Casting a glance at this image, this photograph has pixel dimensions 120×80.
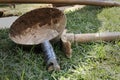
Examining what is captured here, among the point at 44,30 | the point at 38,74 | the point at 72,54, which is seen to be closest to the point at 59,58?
the point at 72,54

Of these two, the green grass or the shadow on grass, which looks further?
the shadow on grass

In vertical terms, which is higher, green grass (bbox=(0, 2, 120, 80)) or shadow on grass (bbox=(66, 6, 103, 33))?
shadow on grass (bbox=(66, 6, 103, 33))

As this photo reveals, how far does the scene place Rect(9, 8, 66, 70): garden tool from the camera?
8.93 ft

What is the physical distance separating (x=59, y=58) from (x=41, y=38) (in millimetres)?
346

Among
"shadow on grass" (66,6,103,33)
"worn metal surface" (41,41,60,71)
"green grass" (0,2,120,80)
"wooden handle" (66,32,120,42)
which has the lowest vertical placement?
"green grass" (0,2,120,80)

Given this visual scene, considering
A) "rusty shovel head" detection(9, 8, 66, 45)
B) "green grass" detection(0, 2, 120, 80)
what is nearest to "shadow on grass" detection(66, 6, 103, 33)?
"green grass" detection(0, 2, 120, 80)

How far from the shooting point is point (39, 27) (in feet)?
9.61

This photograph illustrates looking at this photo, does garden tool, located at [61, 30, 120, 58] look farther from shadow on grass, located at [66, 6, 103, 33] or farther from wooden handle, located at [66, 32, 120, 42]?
shadow on grass, located at [66, 6, 103, 33]

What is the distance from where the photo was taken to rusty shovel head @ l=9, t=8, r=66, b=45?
2.76 m

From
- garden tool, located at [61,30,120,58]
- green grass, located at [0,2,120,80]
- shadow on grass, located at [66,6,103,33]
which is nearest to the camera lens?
green grass, located at [0,2,120,80]

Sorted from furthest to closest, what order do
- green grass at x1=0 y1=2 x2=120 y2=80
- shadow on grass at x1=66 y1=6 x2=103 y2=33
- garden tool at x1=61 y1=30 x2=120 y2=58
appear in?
1. shadow on grass at x1=66 y1=6 x2=103 y2=33
2. garden tool at x1=61 y1=30 x2=120 y2=58
3. green grass at x1=0 y1=2 x2=120 y2=80

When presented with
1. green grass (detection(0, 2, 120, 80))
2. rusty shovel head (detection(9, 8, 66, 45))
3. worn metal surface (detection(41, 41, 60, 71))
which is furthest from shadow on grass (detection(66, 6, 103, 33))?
worn metal surface (detection(41, 41, 60, 71))

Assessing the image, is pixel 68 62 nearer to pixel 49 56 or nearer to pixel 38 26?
pixel 49 56

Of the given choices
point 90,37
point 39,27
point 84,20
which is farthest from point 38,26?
point 84,20
